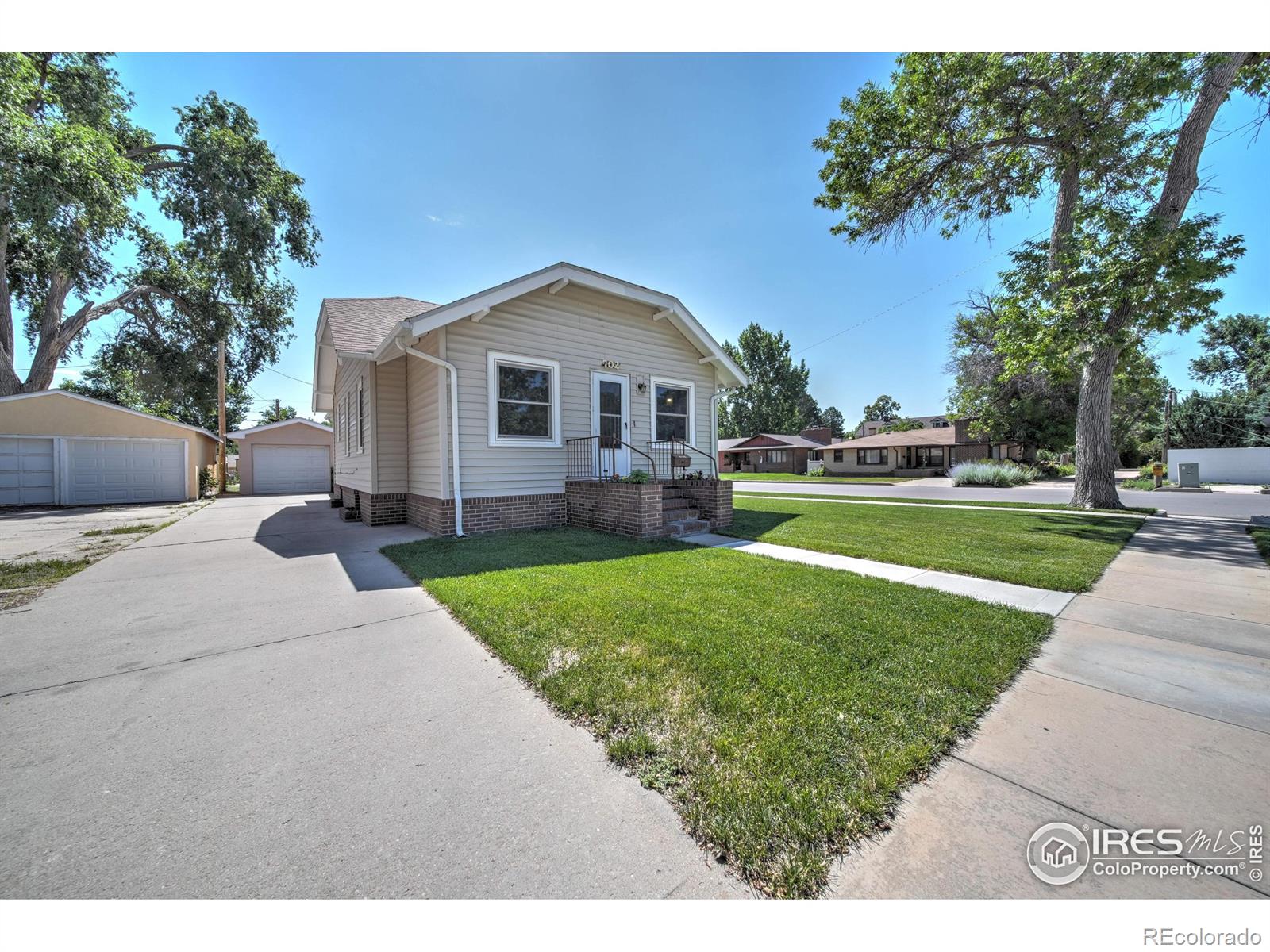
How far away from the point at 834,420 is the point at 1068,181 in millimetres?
75150

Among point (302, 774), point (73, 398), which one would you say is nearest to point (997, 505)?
point (302, 774)

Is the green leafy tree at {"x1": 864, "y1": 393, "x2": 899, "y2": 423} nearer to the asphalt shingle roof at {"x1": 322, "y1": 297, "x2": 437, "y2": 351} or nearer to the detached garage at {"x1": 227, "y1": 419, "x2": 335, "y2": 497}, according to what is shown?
the detached garage at {"x1": 227, "y1": 419, "x2": 335, "y2": 497}

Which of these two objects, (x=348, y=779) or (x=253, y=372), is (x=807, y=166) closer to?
(x=348, y=779)

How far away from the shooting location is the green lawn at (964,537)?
528 cm

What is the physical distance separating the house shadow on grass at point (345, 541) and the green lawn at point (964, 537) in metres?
5.09

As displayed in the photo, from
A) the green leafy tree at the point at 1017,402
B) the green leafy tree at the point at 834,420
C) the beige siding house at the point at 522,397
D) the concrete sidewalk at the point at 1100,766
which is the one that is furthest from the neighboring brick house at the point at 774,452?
the concrete sidewalk at the point at 1100,766

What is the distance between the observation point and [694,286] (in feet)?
53.7

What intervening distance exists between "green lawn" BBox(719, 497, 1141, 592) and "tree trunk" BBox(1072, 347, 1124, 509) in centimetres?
185

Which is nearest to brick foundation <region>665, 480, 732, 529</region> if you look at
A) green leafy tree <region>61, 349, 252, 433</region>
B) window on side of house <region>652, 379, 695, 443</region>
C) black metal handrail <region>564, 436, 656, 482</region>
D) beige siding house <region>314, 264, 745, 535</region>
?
beige siding house <region>314, 264, 745, 535</region>

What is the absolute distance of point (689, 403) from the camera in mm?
10445

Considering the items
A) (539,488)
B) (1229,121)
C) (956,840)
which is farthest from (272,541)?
(1229,121)

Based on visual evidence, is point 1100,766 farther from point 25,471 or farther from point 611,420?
point 25,471

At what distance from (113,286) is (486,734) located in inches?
1036

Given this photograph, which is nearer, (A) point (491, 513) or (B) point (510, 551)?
(B) point (510, 551)
